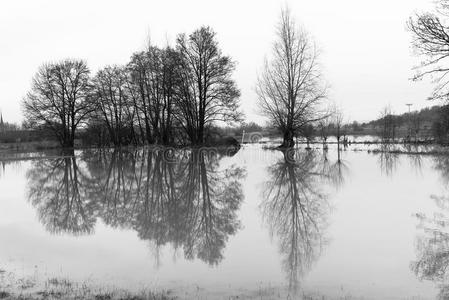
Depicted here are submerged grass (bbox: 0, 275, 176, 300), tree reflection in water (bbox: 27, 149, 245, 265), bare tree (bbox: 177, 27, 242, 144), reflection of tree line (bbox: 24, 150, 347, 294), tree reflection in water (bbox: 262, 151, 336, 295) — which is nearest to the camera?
submerged grass (bbox: 0, 275, 176, 300)

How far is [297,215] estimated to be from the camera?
9.48 m

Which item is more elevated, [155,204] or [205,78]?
[205,78]

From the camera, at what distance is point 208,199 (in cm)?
1198

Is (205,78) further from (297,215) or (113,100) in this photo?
(297,215)

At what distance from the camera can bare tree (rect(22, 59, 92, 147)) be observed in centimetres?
4459

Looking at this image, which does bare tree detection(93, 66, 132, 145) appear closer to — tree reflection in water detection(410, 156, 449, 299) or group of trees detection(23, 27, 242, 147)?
group of trees detection(23, 27, 242, 147)

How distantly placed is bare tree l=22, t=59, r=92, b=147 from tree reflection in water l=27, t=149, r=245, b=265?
1115 inches

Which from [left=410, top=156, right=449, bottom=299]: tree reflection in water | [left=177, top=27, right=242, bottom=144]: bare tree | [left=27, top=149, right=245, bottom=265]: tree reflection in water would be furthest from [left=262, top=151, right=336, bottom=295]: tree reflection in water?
[left=177, top=27, right=242, bottom=144]: bare tree

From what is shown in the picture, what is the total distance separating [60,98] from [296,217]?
137 ft

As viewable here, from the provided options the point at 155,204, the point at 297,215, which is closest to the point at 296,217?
the point at 297,215

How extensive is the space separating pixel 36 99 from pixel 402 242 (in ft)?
148

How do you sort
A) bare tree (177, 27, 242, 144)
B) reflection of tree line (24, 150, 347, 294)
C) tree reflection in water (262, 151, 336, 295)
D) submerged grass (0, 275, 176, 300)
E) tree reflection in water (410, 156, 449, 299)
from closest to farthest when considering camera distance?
submerged grass (0, 275, 176, 300) → tree reflection in water (410, 156, 449, 299) → tree reflection in water (262, 151, 336, 295) → reflection of tree line (24, 150, 347, 294) → bare tree (177, 27, 242, 144)

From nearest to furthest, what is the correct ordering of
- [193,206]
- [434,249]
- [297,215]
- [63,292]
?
[63,292], [434,249], [297,215], [193,206]

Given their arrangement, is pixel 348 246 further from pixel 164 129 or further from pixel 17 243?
pixel 164 129
